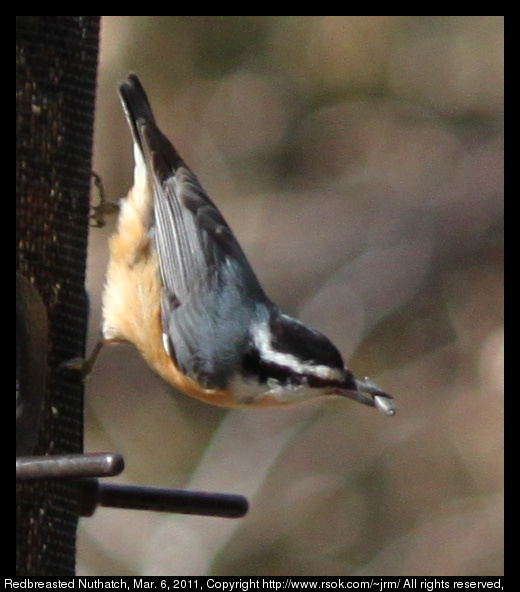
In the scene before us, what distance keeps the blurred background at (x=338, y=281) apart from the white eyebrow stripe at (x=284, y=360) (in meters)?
3.08

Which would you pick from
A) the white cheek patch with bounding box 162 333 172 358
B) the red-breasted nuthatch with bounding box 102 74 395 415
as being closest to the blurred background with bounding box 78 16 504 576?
the red-breasted nuthatch with bounding box 102 74 395 415

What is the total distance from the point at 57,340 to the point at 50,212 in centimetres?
40

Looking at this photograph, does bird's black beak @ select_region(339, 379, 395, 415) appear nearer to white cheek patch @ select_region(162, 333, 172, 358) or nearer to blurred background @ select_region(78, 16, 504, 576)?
white cheek patch @ select_region(162, 333, 172, 358)

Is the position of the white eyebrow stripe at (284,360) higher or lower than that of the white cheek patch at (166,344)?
higher

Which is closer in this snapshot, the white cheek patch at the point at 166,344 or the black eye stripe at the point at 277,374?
the black eye stripe at the point at 277,374

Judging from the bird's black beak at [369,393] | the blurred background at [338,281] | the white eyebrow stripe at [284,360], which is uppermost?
the white eyebrow stripe at [284,360]

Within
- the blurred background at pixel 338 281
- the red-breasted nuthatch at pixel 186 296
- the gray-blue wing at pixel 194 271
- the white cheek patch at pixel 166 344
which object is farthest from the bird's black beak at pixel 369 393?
the blurred background at pixel 338 281

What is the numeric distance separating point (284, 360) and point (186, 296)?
1.77 ft

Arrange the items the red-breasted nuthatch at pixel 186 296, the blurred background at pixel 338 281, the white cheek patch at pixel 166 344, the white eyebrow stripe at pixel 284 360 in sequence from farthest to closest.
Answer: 1. the blurred background at pixel 338 281
2. the white cheek patch at pixel 166 344
3. the red-breasted nuthatch at pixel 186 296
4. the white eyebrow stripe at pixel 284 360

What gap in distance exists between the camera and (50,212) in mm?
4121

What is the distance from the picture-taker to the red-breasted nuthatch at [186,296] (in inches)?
169

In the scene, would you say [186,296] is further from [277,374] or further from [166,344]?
[277,374]

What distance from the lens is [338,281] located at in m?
8.22

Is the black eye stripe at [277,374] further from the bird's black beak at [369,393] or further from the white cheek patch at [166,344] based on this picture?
the white cheek patch at [166,344]
